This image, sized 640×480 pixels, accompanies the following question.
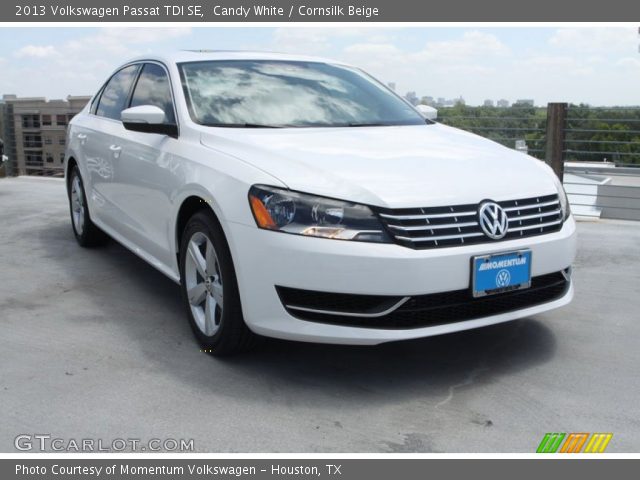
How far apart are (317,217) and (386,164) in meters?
0.51

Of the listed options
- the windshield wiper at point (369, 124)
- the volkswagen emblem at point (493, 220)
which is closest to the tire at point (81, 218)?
the windshield wiper at point (369, 124)

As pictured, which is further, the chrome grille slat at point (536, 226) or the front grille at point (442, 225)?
the chrome grille slat at point (536, 226)

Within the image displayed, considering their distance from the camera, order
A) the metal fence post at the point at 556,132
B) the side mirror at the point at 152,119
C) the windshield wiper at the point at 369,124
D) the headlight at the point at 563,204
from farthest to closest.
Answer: the metal fence post at the point at 556,132 → the windshield wiper at the point at 369,124 → the side mirror at the point at 152,119 → the headlight at the point at 563,204

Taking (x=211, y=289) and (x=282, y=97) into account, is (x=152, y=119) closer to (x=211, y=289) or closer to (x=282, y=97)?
(x=282, y=97)

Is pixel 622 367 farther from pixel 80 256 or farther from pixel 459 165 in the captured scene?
pixel 80 256

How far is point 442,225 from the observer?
3.12 metres

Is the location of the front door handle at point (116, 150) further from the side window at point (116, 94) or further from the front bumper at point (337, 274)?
the front bumper at point (337, 274)

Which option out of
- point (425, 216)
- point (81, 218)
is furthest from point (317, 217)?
point (81, 218)

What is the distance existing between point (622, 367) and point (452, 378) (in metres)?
0.91

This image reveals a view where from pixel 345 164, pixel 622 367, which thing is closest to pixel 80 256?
pixel 345 164

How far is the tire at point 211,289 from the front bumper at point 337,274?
0.37ft

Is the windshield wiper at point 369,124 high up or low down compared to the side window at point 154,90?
down

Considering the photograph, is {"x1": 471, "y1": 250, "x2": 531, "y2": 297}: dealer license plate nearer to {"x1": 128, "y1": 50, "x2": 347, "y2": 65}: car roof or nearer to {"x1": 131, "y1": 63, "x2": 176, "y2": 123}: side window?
{"x1": 131, "y1": 63, "x2": 176, "y2": 123}: side window

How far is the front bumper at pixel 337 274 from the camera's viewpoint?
9.89ft
